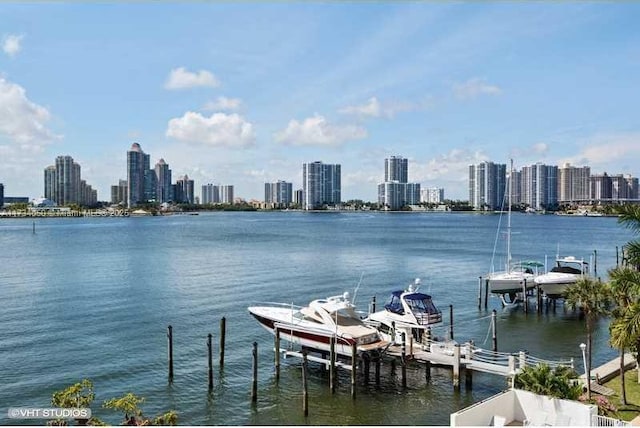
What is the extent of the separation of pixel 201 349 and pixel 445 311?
22.3m

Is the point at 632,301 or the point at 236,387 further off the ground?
the point at 632,301

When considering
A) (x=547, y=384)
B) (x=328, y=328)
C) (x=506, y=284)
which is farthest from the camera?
(x=506, y=284)

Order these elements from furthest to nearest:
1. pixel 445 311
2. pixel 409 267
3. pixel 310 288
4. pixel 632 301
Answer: pixel 409 267 < pixel 310 288 < pixel 445 311 < pixel 632 301

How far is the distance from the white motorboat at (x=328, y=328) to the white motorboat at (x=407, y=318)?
1.74 metres

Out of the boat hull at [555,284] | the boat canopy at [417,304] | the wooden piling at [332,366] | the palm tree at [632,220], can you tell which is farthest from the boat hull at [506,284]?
the palm tree at [632,220]

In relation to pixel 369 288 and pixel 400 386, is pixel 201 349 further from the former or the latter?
pixel 369 288

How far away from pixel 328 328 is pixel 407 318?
5031 mm

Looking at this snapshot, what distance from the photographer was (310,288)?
59.1m

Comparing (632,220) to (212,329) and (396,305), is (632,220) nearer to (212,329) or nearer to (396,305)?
(396,305)

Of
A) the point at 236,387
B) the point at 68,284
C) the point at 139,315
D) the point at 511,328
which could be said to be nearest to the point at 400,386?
the point at 236,387

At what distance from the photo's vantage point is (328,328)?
104 ft

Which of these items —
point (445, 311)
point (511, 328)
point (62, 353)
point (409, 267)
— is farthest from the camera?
point (409, 267)

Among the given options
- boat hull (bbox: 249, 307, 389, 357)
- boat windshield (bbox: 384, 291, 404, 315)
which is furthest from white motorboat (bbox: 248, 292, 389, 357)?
boat windshield (bbox: 384, 291, 404, 315)

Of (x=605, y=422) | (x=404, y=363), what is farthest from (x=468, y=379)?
(x=605, y=422)
